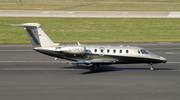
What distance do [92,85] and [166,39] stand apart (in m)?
29.9

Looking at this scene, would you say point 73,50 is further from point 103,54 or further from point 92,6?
Result: point 92,6

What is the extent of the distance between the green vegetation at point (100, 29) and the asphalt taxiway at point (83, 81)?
1742 cm

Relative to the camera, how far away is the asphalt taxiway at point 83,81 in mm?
18375

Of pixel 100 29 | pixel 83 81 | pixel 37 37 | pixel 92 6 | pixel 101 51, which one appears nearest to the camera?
pixel 83 81

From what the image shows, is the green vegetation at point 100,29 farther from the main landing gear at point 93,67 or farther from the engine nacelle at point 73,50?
the engine nacelle at point 73,50

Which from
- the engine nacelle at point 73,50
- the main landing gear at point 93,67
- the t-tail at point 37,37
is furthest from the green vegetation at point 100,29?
the engine nacelle at point 73,50

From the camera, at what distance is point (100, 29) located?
Answer: 5656 cm

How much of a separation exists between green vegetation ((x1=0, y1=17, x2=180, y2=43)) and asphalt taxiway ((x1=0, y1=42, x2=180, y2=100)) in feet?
57.1

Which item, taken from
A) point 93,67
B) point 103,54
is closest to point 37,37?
point 93,67

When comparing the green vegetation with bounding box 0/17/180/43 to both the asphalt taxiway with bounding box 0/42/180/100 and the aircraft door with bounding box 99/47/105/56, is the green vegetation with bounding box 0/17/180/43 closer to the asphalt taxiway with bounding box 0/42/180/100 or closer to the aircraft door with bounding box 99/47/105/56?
the asphalt taxiway with bounding box 0/42/180/100

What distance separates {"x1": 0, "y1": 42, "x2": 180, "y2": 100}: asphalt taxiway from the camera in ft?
60.3

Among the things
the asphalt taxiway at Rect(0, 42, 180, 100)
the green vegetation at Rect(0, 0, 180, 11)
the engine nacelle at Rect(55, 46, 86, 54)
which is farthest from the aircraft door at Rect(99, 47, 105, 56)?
the green vegetation at Rect(0, 0, 180, 11)

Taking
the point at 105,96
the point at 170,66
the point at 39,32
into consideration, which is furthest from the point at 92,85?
the point at 170,66

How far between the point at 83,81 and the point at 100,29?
117ft
